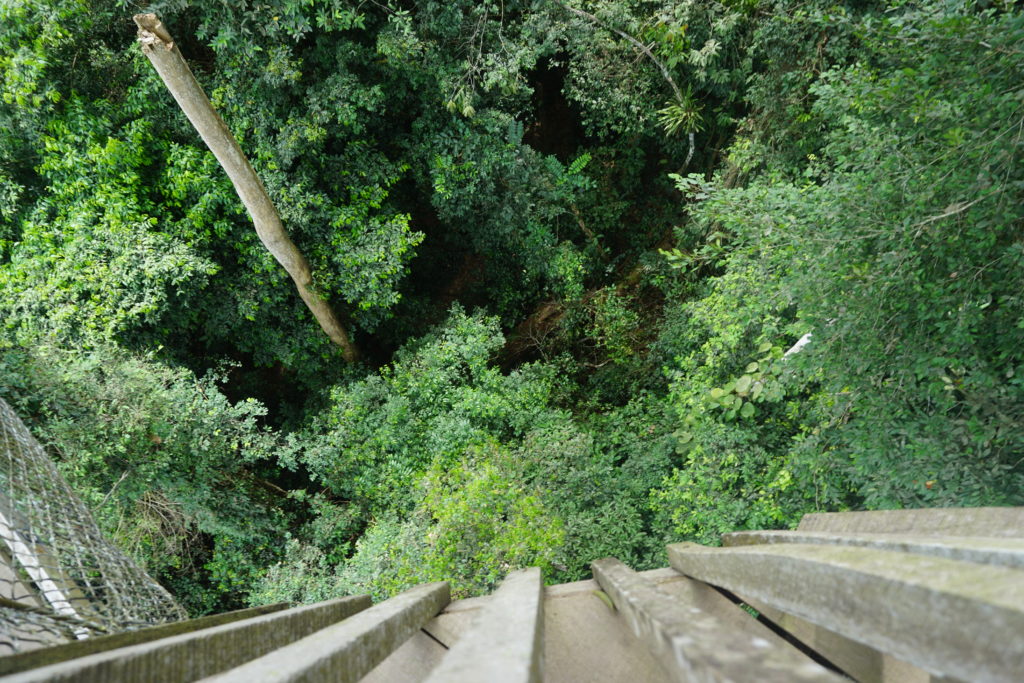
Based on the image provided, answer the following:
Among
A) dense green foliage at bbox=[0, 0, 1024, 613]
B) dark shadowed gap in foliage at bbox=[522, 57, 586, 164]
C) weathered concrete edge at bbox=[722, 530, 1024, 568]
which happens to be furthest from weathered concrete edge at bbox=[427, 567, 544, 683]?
dark shadowed gap in foliage at bbox=[522, 57, 586, 164]

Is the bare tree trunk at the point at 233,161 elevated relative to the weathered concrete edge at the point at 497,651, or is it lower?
elevated

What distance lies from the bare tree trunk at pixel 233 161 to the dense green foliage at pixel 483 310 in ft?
1.14

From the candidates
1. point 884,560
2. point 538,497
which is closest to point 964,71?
point 884,560

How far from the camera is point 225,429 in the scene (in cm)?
566

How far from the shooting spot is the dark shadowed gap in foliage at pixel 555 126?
881 cm

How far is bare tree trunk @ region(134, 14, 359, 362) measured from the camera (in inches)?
155

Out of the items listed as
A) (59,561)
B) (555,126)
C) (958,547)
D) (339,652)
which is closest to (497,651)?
(339,652)

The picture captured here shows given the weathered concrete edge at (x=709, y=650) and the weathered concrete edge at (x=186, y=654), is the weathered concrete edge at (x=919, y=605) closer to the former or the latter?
the weathered concrete edge at (x=709, y=650)

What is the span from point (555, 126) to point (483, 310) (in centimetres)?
401

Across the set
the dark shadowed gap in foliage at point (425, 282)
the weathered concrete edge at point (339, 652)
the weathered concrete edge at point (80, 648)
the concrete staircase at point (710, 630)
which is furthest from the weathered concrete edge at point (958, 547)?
the dark shadowed gap in foliage at point (425, 282)

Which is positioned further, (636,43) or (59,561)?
(636,43)

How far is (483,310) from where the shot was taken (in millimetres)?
7113

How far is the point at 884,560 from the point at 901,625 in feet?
0.38

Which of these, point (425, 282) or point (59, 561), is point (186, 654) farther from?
point (425, 282)
